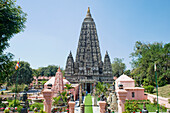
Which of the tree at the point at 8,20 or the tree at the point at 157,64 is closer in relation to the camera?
the tree at the point at 8,20

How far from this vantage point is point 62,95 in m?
16.4

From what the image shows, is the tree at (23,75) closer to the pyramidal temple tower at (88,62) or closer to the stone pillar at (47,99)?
the pyramidal temple tower at (88,62)

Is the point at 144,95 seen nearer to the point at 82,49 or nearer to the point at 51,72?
the point at 82,49

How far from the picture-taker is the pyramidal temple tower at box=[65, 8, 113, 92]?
142 ft

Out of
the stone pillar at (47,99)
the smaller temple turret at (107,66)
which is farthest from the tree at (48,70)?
the stone pillar at (47,99)

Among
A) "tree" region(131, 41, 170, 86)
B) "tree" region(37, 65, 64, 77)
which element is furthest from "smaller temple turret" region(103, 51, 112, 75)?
"tree" region(37, 65, 64, 77)

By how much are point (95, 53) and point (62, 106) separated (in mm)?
32121

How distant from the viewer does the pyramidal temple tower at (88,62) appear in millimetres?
43347

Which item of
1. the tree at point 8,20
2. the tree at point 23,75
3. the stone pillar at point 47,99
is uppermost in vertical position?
the tree at point 8,20

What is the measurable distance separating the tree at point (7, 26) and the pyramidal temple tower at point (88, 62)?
3145cm

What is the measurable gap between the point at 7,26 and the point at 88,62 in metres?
34.4

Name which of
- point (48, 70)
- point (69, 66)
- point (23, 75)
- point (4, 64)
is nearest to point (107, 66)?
point (69, 66)

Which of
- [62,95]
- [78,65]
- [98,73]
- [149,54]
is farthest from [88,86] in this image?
[62,95]

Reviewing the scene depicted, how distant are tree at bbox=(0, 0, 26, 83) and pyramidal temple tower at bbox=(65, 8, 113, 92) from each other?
3145 centimetres
